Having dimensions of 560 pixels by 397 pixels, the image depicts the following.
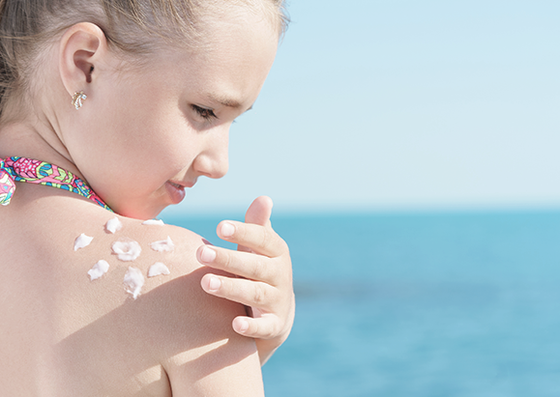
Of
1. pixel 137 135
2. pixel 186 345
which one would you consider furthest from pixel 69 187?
pixel 186 345

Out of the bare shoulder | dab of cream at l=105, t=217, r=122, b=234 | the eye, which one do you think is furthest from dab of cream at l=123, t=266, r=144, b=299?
the eye

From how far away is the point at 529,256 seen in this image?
30.6 metres

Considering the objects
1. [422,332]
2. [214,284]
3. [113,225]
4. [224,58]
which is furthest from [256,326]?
[422,332]

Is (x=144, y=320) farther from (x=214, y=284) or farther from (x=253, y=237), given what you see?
(x=253, y=237)

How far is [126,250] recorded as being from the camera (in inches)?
43.4

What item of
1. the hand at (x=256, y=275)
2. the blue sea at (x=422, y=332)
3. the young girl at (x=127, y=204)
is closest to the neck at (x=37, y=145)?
the young girl at (x=127, y=204)

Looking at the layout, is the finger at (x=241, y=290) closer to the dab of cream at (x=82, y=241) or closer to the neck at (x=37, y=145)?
the dab of cream at (x=82, y=241)

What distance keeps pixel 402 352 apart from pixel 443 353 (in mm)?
937

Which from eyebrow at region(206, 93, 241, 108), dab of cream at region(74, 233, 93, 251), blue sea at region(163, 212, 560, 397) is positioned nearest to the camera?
dab of cream at region(74, 233, 93, 251)

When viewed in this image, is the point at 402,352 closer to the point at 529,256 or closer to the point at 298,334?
the point at 298,334

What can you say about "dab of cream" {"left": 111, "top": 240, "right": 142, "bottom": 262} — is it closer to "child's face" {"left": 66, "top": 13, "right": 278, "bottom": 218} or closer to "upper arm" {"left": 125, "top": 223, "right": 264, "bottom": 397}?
"upper arm" {"left": 125, "top": 223, "right": 264, "bottom": 397}

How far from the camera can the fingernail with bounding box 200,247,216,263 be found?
1.00 meters

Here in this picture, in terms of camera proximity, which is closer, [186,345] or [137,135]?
[186,345]

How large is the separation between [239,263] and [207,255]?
9 cm
